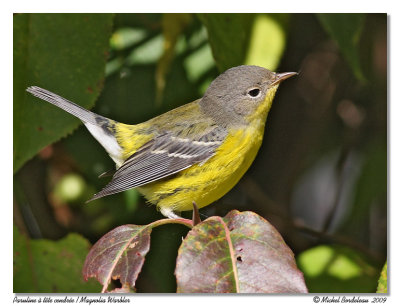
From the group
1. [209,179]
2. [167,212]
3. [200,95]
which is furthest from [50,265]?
[200,95]

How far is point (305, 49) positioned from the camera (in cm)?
229

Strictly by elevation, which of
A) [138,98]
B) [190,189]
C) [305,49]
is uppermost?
[305,49]

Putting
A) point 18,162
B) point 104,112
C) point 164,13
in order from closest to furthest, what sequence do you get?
point 18,162, point 164,13, point 104,112

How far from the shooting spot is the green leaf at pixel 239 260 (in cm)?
136

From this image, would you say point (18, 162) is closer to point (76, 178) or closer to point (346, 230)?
point (76, 178)

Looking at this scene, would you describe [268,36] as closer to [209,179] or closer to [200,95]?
[200,95]

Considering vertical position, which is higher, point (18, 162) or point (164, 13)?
point (164, 13)

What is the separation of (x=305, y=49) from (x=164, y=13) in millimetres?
556

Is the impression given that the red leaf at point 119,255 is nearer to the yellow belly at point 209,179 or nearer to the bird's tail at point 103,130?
the yellow belly at point 209,179

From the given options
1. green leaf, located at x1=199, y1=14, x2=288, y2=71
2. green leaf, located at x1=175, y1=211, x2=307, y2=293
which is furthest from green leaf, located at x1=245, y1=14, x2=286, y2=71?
green leaf, located at x1=175, y1=211, x2=307, y2=293

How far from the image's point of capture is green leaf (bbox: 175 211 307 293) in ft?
4.48

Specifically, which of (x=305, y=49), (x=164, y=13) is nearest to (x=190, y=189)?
(x=164, y=13)

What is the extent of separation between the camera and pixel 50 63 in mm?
2020

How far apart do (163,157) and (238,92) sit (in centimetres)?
32
